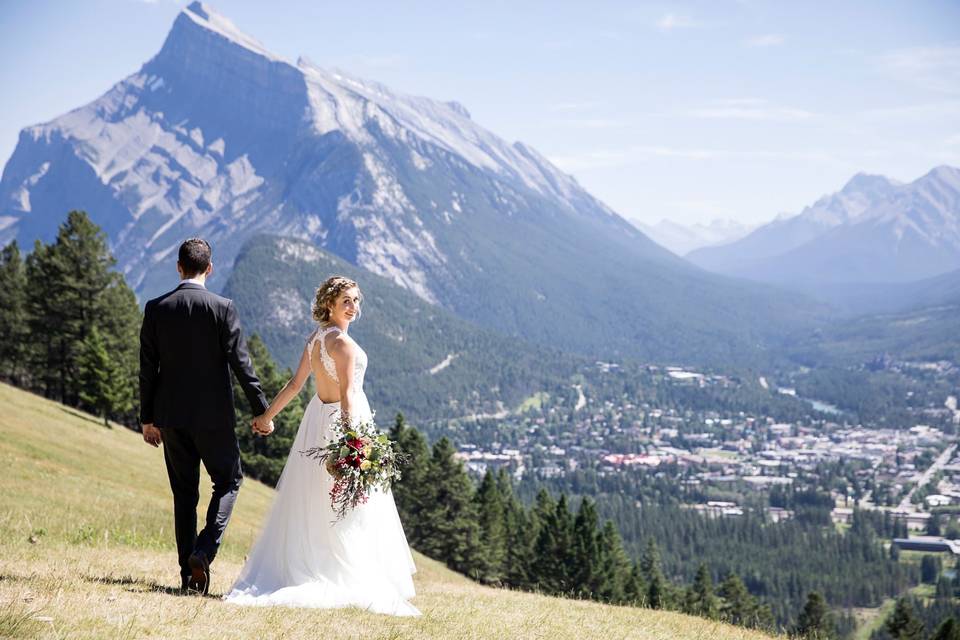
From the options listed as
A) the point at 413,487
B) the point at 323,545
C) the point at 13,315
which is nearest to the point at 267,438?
the point at 413,487

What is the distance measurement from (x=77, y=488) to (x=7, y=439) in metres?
7.69

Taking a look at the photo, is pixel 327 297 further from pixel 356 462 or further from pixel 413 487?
pixel 413 487

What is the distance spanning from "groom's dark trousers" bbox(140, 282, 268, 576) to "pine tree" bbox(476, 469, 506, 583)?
46.1 metres

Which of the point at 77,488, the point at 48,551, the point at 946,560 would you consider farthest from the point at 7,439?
the point at 946,560

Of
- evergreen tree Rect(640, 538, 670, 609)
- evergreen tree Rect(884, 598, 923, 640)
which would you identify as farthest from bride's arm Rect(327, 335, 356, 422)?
evergreen tree Rect(884, 598, 923, 640)

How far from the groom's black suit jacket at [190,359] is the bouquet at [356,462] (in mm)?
1277

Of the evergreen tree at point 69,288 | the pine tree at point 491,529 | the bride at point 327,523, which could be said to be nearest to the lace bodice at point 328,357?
the bride at point 327,523

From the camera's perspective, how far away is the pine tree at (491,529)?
185 feet

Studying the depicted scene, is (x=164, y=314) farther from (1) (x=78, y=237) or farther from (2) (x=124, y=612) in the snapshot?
(1) (x=78, y=237)

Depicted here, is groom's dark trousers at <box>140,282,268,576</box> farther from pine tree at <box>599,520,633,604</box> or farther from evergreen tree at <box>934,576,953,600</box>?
evergreen tree at <box>934,576,953,600</box>

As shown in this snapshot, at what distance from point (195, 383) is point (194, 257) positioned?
148 centimetres

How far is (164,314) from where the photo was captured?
10688 mm

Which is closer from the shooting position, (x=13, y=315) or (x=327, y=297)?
(x=327, y=297)

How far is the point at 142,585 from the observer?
37.3ft
